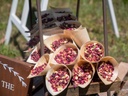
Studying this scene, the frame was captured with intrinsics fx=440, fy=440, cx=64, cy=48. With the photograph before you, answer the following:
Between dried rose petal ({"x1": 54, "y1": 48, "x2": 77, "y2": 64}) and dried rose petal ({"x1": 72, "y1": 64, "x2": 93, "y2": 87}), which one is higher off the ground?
dried rose petal ({"x1": 54, "y1": 48, "x2": 77, "y2": 64})

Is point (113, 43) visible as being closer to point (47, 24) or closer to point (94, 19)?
point (94, 19)

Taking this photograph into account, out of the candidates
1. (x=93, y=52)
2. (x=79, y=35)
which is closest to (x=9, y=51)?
(x=79, y=35)

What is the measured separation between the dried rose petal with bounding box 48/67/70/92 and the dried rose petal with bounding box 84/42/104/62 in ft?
0.58

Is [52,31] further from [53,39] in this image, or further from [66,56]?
[66,56]

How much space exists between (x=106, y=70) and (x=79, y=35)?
0.98ft

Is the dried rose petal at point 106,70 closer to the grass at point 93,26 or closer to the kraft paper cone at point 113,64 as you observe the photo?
the kraft paper cone at point 113,64

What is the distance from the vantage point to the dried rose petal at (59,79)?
8.68 feet

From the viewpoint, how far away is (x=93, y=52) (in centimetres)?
275

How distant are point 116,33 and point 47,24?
2.20 metres

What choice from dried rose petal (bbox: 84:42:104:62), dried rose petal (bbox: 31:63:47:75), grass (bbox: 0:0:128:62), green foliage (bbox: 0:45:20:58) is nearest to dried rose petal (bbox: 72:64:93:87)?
dried rose petal (bbox: 84:42:104:62)

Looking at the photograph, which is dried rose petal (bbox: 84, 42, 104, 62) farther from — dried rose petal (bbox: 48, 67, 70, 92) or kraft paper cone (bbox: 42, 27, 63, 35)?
kraft paper cone (bbox: 42, 27, 63, 35)

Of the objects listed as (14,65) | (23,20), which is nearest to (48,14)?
(14,65)

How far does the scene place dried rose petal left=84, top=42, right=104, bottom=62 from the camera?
2.73 metres

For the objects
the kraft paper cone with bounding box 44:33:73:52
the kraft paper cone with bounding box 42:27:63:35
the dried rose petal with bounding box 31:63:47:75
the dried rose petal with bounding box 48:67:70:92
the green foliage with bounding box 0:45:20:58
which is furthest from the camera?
the green foliage with bounding box 0:45:20:58
